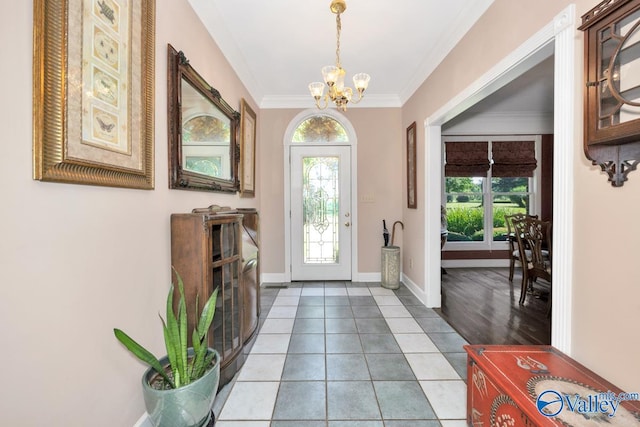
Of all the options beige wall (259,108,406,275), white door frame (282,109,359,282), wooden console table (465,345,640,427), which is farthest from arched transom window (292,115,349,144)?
wooden console table (465,345,640,427)

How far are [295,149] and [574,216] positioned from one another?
3325mm

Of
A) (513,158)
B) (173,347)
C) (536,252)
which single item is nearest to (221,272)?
(173,347)

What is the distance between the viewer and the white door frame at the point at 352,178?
400cm

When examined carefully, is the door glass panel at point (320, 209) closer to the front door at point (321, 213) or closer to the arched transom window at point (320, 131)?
the front door at point (321, 213)

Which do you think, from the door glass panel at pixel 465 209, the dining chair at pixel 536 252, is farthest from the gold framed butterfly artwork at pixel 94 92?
the door glass panel at pixel 465 209

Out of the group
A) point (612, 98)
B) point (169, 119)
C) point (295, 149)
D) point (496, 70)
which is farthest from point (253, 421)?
point (295, 149)

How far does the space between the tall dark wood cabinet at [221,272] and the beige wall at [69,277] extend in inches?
4.9

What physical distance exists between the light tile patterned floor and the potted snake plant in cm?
42

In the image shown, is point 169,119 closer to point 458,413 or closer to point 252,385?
point 252,385

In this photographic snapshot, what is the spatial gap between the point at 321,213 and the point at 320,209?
0.21ft

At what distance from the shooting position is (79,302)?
1019 millimetres

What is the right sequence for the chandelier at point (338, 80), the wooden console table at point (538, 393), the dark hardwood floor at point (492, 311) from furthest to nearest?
1. the dark hardwood floor at point (492, 311)
2. the chandelier at point (338, 80)
3. the wooden console table at point (538, 393)

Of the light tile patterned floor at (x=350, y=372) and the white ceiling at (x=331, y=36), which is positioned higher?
the white ceiling at (x=331, y=36)

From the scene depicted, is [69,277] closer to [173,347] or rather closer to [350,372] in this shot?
[173,347]
